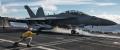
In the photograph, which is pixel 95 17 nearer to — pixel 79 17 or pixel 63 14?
pixel 79 17

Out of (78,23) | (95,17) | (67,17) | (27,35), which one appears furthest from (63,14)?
(27,35)

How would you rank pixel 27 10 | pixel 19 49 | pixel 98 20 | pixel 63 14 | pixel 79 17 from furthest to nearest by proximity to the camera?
pixel 27 10 → pixel 63 14 → pixel 79 17 → pixel 98 20 → pixel 19 49

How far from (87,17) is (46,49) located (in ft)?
47.5

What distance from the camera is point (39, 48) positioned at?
16922 millimetres

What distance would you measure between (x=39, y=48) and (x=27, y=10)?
34.7 m

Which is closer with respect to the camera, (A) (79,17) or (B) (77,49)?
(B) (77,49)

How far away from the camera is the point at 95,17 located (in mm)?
29453

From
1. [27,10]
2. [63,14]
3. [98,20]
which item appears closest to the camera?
[98,20]

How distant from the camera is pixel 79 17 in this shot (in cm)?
3084

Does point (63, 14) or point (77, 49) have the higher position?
point (63, 14)

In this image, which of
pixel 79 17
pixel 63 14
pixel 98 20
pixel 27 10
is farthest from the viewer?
pixel 27 10

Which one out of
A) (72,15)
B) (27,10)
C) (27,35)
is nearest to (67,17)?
(72,15)

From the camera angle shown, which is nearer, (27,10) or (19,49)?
(19,49)

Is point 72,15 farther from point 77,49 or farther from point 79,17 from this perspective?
point 77,49
